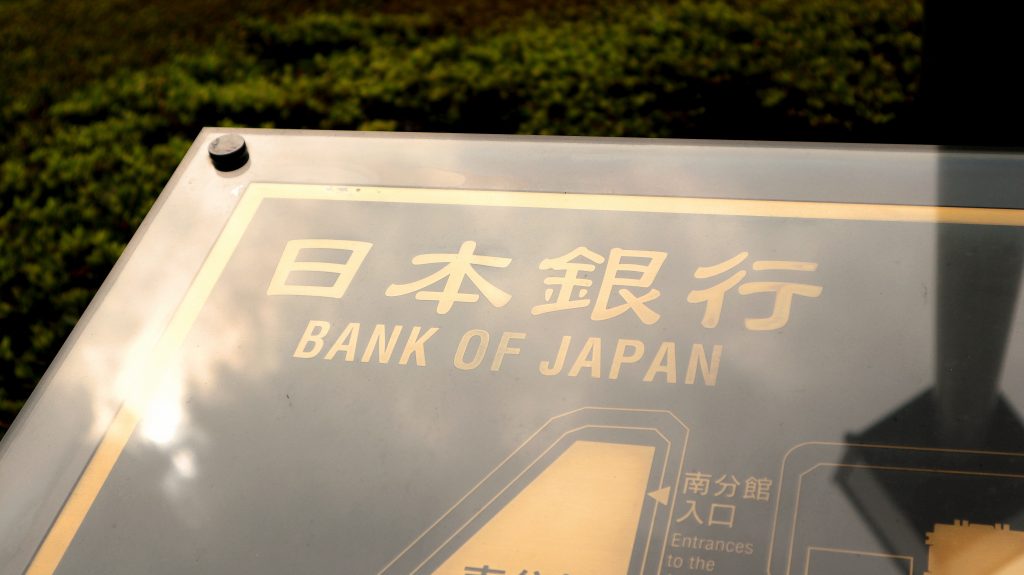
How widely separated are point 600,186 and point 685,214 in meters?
0.10

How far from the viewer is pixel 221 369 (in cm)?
121

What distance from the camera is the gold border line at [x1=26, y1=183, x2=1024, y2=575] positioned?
1119 millimetres

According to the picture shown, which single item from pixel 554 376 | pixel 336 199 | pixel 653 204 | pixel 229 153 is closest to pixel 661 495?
pixel 554 376

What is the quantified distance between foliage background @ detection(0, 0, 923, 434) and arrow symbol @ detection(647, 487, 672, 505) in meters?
1.29

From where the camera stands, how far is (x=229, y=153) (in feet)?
4.58

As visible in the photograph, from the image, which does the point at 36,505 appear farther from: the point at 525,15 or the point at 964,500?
the point at 525,15

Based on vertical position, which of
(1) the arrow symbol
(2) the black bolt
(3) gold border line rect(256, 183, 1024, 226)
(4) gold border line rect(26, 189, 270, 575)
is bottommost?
(4) gold border line rect(26, 189, 270, 575)

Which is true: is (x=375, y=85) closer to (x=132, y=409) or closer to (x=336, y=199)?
(x=336, y=199)

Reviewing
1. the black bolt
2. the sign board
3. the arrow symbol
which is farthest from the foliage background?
the arrow symbol

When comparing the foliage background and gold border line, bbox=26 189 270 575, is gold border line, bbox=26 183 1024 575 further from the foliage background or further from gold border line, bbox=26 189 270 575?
the foliage background

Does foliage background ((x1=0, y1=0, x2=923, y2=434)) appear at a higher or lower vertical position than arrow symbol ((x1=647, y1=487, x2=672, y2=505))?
higher

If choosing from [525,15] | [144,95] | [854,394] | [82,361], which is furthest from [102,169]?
[854,394]

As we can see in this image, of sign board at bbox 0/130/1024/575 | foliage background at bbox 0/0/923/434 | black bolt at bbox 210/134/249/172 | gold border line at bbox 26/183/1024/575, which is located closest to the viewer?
sign board at bbox 0/130/1024/575

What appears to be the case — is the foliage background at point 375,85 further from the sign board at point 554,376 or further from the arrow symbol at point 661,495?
the arrow symbol at point 661,495
